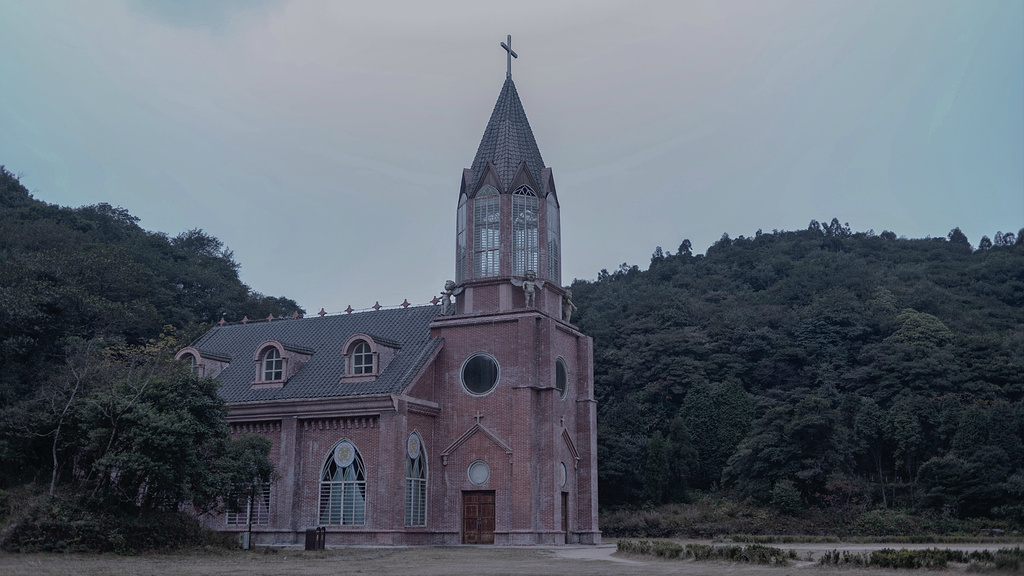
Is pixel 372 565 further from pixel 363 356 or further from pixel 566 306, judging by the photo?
pixel 566 306

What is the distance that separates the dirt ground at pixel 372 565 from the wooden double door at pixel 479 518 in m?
5.98

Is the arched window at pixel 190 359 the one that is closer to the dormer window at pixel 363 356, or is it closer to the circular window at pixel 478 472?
the dormer window at pixel 363 356

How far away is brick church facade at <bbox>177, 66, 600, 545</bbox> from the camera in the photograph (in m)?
33.3

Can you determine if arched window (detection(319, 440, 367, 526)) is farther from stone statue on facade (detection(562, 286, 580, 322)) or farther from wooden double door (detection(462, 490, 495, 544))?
stone statue on facade (detection(562, 286, 580, 322))

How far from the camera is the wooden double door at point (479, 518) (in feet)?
110

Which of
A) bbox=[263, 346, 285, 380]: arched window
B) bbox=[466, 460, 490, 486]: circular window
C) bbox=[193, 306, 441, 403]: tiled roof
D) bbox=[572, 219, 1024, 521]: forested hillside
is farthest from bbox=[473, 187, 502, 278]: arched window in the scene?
bbox=[572, 219, 1024, 521]: forested hillside

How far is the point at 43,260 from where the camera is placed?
42438 mm

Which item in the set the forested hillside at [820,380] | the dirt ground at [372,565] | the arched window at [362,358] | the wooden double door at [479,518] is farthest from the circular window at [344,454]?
the forested hillside at [820,380]

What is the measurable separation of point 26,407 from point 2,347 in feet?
33.5

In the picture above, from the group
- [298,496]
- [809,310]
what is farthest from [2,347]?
[809,310]

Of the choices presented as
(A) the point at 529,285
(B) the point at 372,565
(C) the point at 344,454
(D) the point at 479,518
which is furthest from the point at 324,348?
(B) the point at 372,565

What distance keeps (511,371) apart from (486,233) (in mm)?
5986

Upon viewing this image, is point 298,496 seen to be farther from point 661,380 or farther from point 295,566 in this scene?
point 661,380

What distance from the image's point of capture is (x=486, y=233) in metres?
37.2
